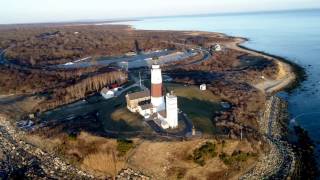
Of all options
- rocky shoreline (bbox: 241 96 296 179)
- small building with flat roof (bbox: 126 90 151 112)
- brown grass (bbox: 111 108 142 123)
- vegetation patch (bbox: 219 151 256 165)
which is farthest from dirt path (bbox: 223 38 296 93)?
brown grass (bbox: 111 108 142 123)

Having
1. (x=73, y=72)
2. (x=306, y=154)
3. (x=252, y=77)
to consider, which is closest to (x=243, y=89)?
(x=252, y=77)

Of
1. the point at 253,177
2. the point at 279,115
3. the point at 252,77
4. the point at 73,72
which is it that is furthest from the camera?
the point at 73,72

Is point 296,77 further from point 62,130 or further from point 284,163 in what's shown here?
point 62,130

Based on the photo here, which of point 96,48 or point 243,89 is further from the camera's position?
point 96,48

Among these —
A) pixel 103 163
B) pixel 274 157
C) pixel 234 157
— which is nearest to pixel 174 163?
pixel 234 157

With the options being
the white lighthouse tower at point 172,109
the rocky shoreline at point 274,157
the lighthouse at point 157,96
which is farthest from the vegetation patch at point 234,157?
the lighthouse at point 157,96

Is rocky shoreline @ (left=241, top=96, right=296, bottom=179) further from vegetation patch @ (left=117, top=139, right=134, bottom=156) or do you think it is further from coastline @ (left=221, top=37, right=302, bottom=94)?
coastline @ (left=221, top=37, right=302, bottom=94)

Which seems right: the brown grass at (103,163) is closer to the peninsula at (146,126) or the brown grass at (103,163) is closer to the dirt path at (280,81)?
the peninsula at (146,126)
